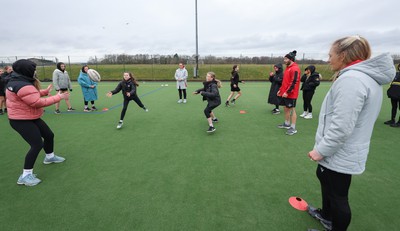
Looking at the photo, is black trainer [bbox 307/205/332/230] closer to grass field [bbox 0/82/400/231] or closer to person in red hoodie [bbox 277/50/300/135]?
grass field [bbox 0/82/400/231]

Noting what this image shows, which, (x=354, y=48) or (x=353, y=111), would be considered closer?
(x=353, y=111)

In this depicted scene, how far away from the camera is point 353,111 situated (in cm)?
170

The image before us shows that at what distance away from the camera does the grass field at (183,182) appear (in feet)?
9.02

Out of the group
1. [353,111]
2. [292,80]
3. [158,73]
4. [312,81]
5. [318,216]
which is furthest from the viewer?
[158,73]

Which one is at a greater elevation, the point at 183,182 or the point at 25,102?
the point at 25,102

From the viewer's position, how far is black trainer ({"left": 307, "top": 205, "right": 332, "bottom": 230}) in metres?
2.60

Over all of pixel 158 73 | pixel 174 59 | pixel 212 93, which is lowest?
pixel 212 93

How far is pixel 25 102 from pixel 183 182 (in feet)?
8.74

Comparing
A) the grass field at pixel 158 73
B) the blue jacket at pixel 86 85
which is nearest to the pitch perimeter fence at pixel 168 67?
the grass field at pixel 158 73

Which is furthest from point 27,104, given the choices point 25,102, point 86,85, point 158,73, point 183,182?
point 158,73

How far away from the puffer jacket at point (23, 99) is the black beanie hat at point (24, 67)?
0.21 ft

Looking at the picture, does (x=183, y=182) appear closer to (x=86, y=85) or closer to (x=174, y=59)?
(x=86, y=85)

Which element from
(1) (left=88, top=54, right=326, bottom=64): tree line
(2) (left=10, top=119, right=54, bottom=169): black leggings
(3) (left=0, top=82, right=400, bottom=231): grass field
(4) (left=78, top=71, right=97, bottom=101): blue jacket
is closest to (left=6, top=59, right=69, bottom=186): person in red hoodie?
(2) (left=10, top=119, right=54, bottom=169): black leggings

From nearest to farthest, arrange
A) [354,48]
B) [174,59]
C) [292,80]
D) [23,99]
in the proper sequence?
[354,48] → [23,99] → [292,80] → [174,59]
